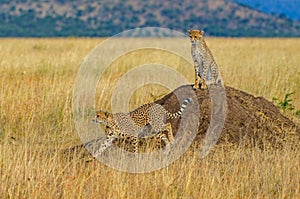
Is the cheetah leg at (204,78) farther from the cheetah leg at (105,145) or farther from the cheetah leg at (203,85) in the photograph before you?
the cheetah leg at (105,145)

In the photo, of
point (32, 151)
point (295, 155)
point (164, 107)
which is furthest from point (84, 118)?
point (295, 155)

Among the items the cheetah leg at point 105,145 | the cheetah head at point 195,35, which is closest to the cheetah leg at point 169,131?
the cheetah leg at point 105,145

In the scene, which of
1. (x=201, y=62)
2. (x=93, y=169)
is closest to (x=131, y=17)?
(x=201, y=62)

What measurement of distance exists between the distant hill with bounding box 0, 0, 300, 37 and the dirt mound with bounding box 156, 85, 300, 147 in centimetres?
5951

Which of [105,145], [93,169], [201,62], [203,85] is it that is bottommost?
[93,169]

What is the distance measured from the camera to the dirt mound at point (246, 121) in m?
7.51

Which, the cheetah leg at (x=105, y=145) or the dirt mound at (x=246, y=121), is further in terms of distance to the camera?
the dirt mound at (x=246, y=121)

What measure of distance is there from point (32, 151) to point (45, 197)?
1559 mm

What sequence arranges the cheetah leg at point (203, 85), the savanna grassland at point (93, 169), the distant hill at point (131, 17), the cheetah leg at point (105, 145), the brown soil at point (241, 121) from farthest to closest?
the distant hill at point (131, 17) < the cheetah leg at point (203, 85) < the brown soil at point (241, 121) < the cheetah leg at point (105, 145) < the savanna grassland at point (93, 169)

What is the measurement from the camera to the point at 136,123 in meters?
7.32

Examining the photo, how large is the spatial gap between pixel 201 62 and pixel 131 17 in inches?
2669

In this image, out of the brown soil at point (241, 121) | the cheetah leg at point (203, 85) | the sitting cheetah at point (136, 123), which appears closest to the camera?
the sitting cheetah at point (136, 123)

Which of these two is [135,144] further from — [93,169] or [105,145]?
[93,169]

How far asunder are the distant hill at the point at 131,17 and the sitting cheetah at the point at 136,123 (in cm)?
6023
